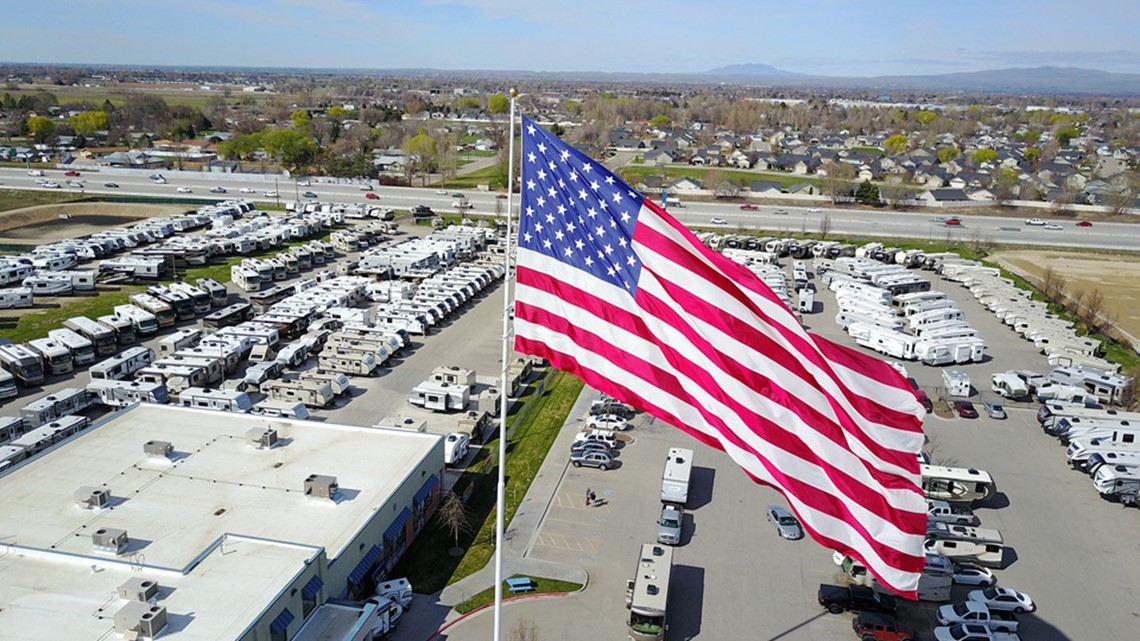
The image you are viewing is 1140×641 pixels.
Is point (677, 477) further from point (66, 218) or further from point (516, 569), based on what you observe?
point (66, 218)

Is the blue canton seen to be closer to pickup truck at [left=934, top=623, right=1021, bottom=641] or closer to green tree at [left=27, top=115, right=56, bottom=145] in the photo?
pickup truck at [left=934, top=623, right=1021, bottom=641]

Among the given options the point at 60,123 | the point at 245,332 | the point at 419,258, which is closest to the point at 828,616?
the point at 245,332

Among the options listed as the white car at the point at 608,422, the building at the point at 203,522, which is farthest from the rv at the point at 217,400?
the white car at the point at 608,422

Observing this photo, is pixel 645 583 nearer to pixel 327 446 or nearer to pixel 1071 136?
pixel 327 446

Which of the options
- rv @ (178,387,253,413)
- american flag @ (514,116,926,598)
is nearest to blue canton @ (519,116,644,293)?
american flag @ (514,116,926,598)

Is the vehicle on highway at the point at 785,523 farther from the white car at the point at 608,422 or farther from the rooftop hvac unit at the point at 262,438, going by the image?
the rooftop hvac unit at the point at 262,438
